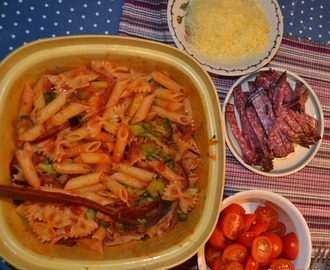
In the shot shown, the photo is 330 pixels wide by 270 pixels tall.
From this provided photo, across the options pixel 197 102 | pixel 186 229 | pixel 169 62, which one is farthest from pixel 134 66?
pixel 186 229

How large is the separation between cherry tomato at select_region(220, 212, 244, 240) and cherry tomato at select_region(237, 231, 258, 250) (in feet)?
0.08

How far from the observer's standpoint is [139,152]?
5.36 feet

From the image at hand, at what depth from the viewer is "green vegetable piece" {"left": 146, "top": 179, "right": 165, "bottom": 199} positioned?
Answer: 64.2 inches

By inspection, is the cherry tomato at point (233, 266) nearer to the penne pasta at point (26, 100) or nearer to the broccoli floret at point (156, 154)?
the broccoli floret at point (156, 154)

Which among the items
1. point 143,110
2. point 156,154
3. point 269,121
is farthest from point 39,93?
point 269,121

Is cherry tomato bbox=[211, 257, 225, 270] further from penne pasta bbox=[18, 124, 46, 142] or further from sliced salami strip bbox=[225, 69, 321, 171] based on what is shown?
penne pasta bbox=[18, 124, 46, 142]

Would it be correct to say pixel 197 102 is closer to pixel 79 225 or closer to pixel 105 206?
pixel 105 206

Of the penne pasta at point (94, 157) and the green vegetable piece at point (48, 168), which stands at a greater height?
the penne pasta at point (94, 157)

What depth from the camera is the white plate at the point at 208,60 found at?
1.85 m

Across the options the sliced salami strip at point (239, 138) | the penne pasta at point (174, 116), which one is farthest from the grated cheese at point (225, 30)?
the penne pasta at point (174, 116)

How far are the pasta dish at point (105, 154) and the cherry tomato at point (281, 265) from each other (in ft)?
1.48

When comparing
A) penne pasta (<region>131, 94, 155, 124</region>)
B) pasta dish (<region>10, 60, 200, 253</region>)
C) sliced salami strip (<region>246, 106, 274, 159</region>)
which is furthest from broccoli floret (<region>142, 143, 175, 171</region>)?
sliced salami strip (<region>246, 106, 274, 159</region>)

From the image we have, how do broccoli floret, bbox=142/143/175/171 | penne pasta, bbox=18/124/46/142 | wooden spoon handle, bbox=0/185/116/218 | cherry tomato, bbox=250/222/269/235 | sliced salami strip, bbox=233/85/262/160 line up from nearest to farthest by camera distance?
wooden spoon handle, bbox=0/185/116/218 → penne pasta, bbox=18/124/46/142 → broccoli floret, bbox=142/143/175/171 → cherry tomato, bbox=250/222/269/235 → sliced salami strip, bbox=233/85/262/160

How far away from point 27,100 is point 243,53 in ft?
3.11
